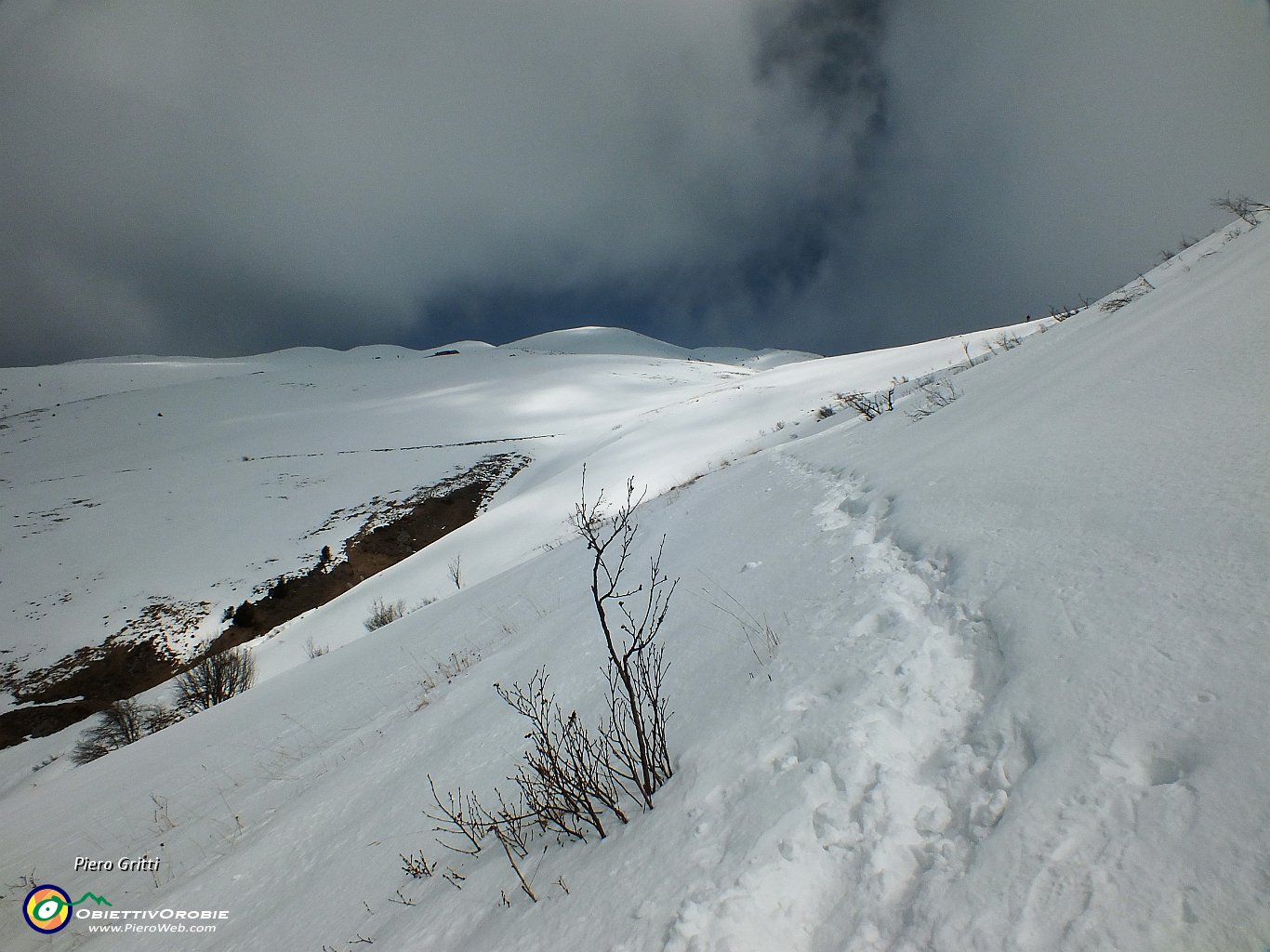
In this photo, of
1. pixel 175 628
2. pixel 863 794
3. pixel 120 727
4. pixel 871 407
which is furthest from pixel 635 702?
pixel 175 628

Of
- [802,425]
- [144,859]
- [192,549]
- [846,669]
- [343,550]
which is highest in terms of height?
[192,549]

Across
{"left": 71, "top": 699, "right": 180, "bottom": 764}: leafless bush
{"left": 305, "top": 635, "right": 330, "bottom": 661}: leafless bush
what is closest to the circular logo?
{"left": 305, "top": 635, "right": 330, "bottom": 661}: leafless bush

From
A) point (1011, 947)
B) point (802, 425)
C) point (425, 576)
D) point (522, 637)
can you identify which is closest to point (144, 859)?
point (522, 637)

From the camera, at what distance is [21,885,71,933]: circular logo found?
11.5 feet

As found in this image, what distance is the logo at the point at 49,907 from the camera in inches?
137

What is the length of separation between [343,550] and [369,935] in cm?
1950

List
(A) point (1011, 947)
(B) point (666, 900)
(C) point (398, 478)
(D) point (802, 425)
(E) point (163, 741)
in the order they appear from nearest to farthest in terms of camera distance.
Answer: (A) point (1011, 947) → (B) point (666, 900) → (E) point (163, 741) → (D) point (802, 425) → (C) point (398, 478)

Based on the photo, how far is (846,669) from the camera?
74.8 inches

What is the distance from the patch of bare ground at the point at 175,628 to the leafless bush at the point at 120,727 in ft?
6.72

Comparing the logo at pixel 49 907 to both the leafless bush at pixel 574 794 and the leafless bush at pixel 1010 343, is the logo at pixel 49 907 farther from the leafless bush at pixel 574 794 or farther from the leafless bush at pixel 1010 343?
the leafless bush at pixel 1010 343

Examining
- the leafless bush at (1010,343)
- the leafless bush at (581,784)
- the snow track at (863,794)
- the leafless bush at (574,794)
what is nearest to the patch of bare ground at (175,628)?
the leafless bush at (581,784)

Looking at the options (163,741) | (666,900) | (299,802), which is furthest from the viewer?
(163,741)

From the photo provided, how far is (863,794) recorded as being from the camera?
1.40m

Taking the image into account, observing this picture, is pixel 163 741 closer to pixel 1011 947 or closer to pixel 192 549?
pixel 1011 947
